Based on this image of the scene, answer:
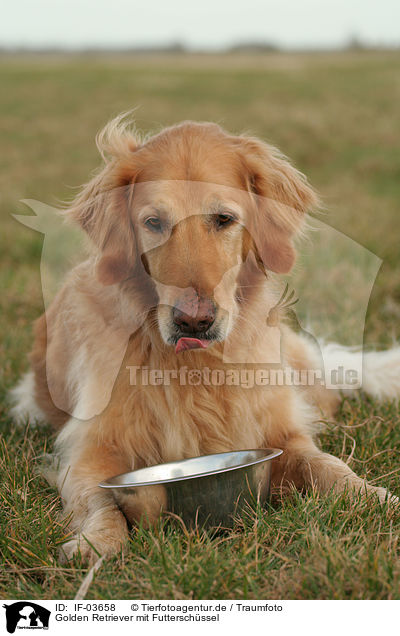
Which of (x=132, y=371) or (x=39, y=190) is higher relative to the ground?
(x=39, y=190)

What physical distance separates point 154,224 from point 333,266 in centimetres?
324

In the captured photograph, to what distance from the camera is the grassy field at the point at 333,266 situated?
2029 mm

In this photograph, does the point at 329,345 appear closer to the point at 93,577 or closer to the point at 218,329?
the point at 218,329

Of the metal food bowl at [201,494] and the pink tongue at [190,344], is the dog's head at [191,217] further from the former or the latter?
the metal food bowl at [201,494]

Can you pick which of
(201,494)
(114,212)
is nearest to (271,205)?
(114,212)

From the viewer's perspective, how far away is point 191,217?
8.30 ft

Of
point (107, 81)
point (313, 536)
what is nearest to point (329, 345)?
point (313, 536)

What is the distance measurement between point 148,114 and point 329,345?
11.2 m

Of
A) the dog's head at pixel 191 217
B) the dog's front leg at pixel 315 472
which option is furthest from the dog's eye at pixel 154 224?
the dog's front leg at pixel 315 472

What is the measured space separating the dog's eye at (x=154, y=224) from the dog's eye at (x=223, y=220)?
23cm

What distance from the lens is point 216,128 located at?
2814mm
